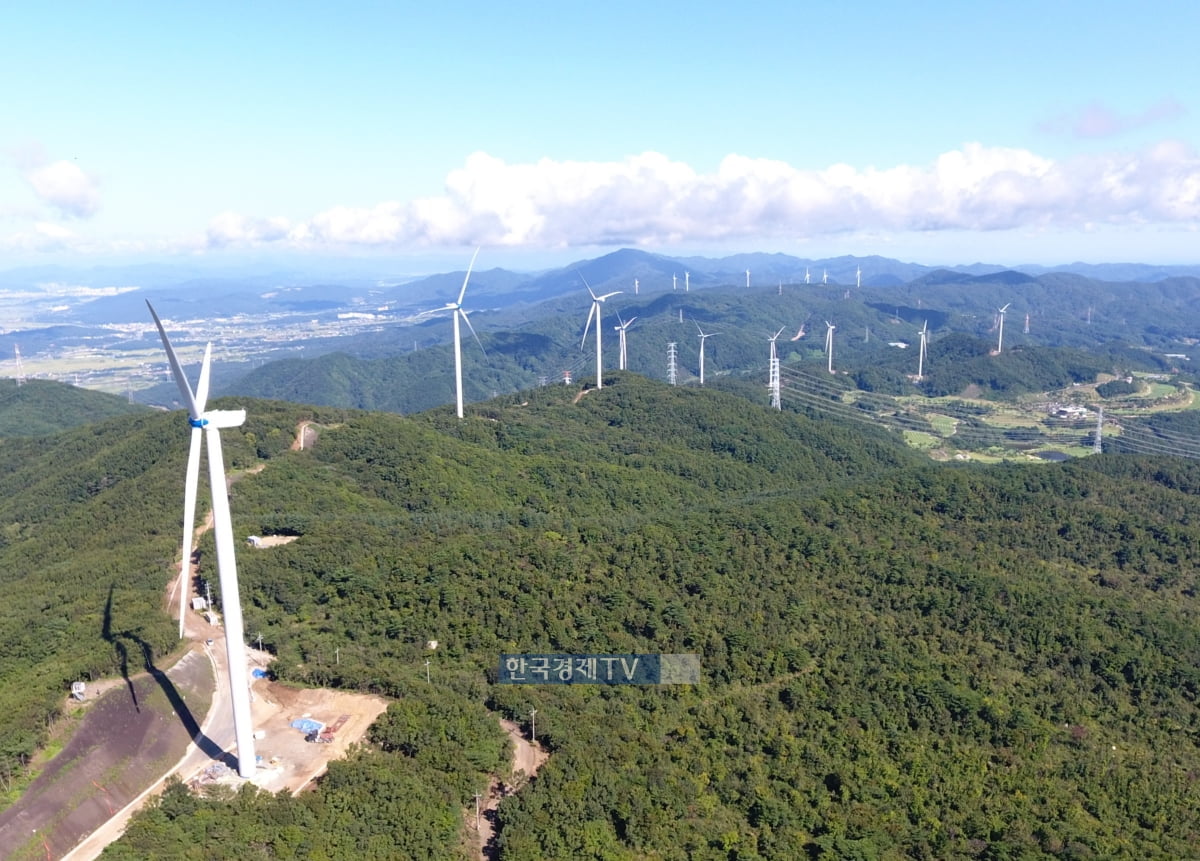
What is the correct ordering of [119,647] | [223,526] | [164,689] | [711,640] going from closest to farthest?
[223,526]
[164,689]
[119,647]
[711,640]

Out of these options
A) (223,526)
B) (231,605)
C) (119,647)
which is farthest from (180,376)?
(119,647)

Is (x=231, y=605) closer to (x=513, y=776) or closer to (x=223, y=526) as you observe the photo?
(x=223, y=526)

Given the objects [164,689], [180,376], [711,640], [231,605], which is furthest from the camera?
[711,640]

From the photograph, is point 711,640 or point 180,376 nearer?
point 180,376

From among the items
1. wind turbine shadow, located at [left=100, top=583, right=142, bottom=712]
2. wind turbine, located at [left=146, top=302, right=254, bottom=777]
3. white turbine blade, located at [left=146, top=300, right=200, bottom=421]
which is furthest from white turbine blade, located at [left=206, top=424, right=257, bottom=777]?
wind turbine shadow, located at [left=100, top=583, right=142, bottom=712]

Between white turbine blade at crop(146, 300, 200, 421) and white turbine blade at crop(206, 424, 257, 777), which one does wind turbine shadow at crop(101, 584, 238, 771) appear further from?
white turbine blade at crop(146, 300, 200, 421)

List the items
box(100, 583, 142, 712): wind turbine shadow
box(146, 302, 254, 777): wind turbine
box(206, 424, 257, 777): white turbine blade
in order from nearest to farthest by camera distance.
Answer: box(146, 302, 254, 777): wind turbine, box(206, 424, 257, 777): white turbine blade, box(100, 583, 142, 712): wind turbine shadow

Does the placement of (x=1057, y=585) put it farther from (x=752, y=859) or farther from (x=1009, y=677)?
(x=752, y=859)
